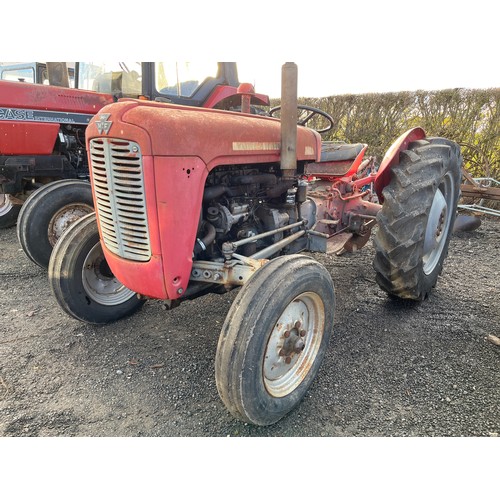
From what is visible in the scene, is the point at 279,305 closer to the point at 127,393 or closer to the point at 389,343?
the point at 127,393

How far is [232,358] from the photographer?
66.3 inches

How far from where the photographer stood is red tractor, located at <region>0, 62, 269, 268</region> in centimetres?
380

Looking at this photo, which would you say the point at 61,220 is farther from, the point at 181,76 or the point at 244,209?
the point at 244,209

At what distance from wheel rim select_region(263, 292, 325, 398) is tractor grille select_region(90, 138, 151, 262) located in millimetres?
760

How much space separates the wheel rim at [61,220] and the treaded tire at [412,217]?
113 inches

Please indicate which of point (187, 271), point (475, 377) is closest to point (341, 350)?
point (475, 377)

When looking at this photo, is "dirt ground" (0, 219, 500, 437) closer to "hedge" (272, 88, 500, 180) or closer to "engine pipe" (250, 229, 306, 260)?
"engine pipe" (250, 229, 306, 260)

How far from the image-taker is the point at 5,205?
5.82 m

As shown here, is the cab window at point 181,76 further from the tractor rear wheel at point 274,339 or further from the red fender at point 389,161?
the tractor rear wheel at point 274,339

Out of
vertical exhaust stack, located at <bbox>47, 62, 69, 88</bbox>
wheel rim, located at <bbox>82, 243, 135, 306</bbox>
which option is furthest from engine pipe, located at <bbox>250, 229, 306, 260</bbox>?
vertical exhaust stack, located at <bbox>47, 62, 69, 88</bbox>

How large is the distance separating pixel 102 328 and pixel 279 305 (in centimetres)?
162

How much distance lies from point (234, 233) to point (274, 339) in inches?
29.9

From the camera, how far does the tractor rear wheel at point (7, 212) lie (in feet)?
18.6

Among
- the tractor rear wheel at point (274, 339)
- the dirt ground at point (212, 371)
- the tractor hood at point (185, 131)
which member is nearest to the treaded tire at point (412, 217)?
the dirt ground at point (212, 371)
